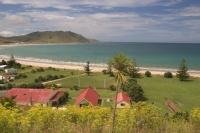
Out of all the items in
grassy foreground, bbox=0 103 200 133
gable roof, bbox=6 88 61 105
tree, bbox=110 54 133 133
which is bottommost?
gable roof, bbox=6 88 61 105

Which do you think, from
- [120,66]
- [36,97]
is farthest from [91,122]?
[36,97]

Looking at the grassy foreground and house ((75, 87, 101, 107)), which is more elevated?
the grassy foreground

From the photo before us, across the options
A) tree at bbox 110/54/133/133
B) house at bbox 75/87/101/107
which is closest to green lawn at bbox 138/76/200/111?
house at bbox 75/87/101/107

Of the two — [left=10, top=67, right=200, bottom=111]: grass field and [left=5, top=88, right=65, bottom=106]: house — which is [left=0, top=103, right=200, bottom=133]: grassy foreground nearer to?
[left=5, top=88, right=65, bottom=106]: house

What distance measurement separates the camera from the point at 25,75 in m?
83.2

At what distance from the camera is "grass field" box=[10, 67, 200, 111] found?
56625mm

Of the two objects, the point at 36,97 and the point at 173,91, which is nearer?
the point at 36,97

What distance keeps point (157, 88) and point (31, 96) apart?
24.6 metres

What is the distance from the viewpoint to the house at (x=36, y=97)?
166 feet

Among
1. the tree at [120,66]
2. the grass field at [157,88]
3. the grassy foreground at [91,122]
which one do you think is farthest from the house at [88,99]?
the tree at [120,66]

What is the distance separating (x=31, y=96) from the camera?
51.9 m

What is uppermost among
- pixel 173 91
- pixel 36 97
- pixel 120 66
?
pixel 120 66

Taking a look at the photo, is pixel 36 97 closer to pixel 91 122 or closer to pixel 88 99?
pixel 88 99

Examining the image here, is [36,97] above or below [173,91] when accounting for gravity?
above
